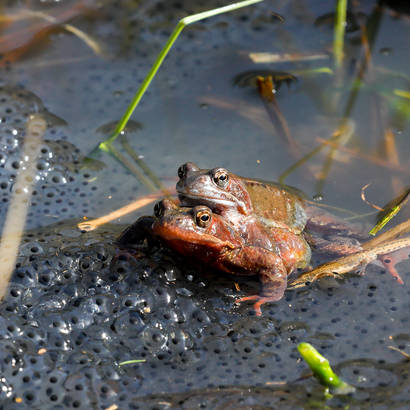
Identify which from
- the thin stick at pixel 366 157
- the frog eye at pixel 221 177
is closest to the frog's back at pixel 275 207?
the frog eye at pixel 221 177

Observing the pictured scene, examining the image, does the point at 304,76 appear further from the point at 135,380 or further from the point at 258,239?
the point at 135,380

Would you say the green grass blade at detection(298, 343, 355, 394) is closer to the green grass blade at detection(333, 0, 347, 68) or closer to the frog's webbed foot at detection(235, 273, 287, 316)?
the frog's webbed foot at detection(235, 273, 287, 316)

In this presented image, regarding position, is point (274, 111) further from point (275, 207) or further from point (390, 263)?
point (390, 263)

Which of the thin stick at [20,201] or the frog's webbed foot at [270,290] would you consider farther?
the thin stick at [20,201]

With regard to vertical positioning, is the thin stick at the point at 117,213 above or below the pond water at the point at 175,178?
below

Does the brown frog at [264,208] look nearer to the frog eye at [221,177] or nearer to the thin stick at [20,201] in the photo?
the frog eye at [221,177]

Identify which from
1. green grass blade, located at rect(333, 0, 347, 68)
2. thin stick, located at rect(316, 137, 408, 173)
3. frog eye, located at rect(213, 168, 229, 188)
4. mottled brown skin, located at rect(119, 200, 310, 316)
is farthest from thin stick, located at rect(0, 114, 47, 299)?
green grass blade, located at rect(333, 0, 347, 68)
